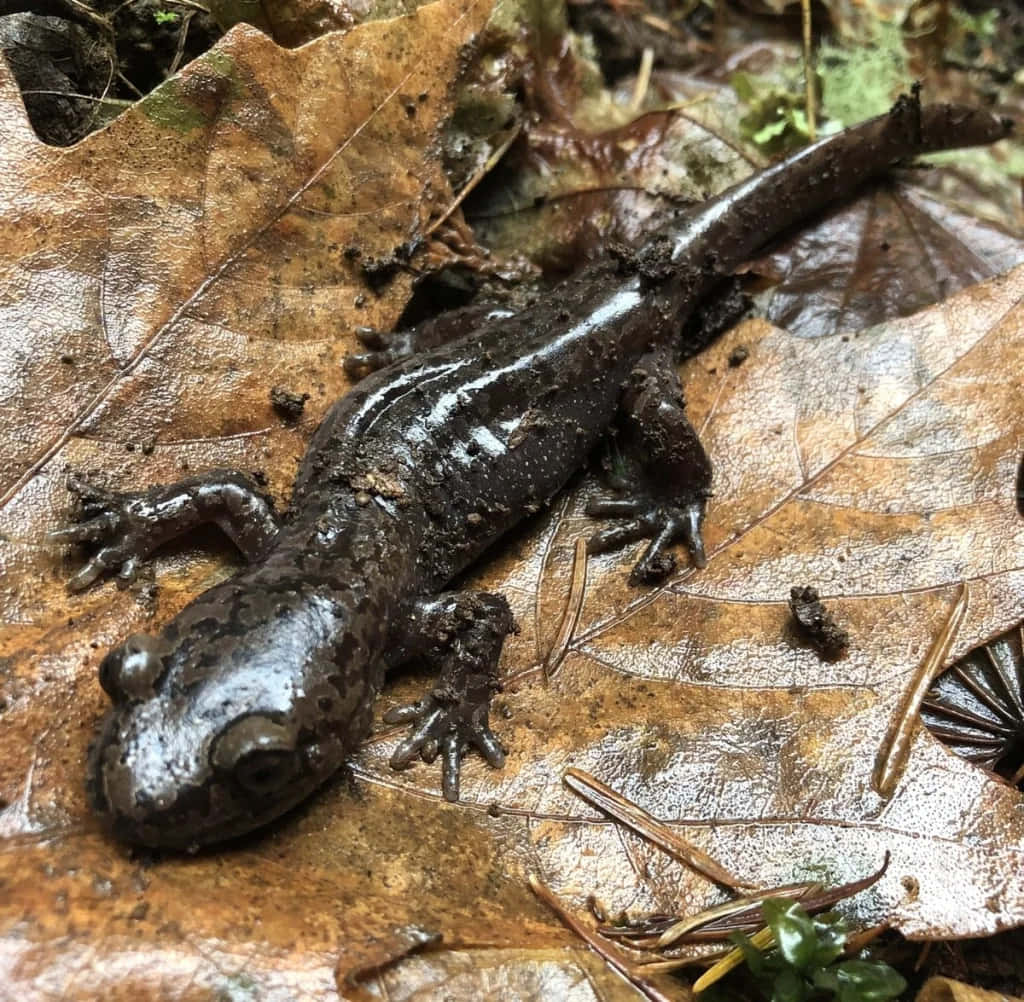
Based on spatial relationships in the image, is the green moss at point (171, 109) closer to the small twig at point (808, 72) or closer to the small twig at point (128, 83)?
the small twig at point (128, 83)

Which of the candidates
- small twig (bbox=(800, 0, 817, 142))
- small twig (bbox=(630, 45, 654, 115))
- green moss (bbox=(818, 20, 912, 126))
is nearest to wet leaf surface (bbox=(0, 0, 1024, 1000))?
small twig (bbox=(630, 45, 654, 115))

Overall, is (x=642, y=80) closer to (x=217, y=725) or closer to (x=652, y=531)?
(x=652, y=531)

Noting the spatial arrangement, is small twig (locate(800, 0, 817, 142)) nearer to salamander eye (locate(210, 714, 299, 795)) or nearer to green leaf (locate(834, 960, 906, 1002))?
green leaf (locate(834, 960, 906, 1002))

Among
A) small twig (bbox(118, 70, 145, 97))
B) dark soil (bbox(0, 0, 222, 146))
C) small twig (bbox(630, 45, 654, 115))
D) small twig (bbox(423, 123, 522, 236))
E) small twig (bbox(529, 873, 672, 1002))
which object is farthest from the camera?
small twig (bbox(630, 45, 654, 115))

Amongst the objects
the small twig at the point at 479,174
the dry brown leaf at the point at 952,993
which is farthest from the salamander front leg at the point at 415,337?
the dry brown leaf at the point at 952,993

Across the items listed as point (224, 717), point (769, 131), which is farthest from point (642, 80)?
point (224, 717)

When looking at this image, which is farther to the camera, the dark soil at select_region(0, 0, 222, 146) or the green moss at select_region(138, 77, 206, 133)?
the dark soil at select_region(0, 0, 222, 146)

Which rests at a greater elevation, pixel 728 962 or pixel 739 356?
pixel 739 356
